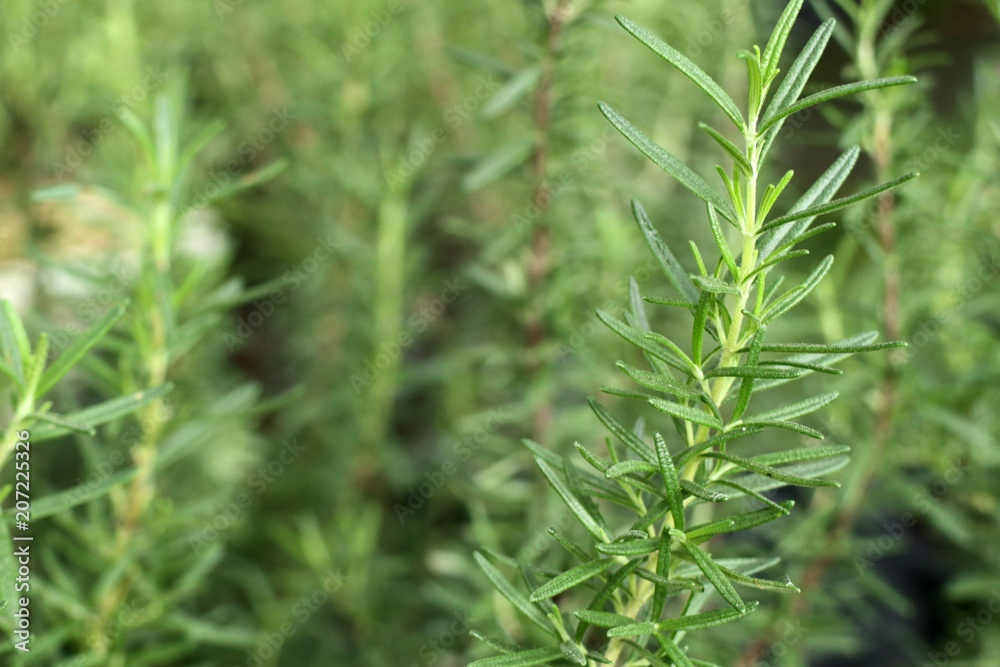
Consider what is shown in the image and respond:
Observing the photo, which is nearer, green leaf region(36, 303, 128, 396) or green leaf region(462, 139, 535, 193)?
green leaf region(36, 303, 128, 396)

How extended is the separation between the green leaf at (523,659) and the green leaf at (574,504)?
0.18 feet

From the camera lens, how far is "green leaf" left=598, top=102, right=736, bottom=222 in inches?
12.9

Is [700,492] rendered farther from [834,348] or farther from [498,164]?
[498,164]

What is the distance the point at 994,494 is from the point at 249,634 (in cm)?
68

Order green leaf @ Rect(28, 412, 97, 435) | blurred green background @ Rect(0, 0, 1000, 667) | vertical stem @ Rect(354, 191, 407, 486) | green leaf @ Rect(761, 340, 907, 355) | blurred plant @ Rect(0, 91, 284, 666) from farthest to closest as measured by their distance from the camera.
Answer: vertical stem @ Rect(354, 191, 407, 486) < blurred green background @ Rect(0, 0, 1000, 667) < blurred plant @ Rect(0, 91, 284, 666) < green leaf @ Rect(28, 412, 97, 435) < green leaf @ Rect(761, 340, 907, 355)

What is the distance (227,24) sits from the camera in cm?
144

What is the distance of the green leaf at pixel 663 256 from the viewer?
371mm

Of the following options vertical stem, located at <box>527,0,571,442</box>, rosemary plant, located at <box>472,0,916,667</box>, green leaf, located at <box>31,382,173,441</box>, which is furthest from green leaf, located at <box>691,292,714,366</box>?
vertical stem, located at <box>527,0,571,442</box>

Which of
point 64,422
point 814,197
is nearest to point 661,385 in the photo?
point 814,197

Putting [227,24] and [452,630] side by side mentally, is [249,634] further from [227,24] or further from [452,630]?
[227,24]

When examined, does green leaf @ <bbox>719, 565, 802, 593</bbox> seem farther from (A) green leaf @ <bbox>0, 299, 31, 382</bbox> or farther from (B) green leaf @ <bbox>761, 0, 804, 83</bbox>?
(A) green leaf @ <bbox>0, 299, 31, 382</bbox>

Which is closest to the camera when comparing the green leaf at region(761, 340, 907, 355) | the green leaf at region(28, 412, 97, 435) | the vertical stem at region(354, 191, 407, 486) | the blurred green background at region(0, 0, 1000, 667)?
the green leaf at region(761, 340, 907, 355)

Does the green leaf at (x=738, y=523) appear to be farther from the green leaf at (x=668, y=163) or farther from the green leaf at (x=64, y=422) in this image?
the green leaf at (x=64, y=422)

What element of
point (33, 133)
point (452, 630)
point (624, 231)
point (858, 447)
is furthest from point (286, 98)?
point (858, 447)
